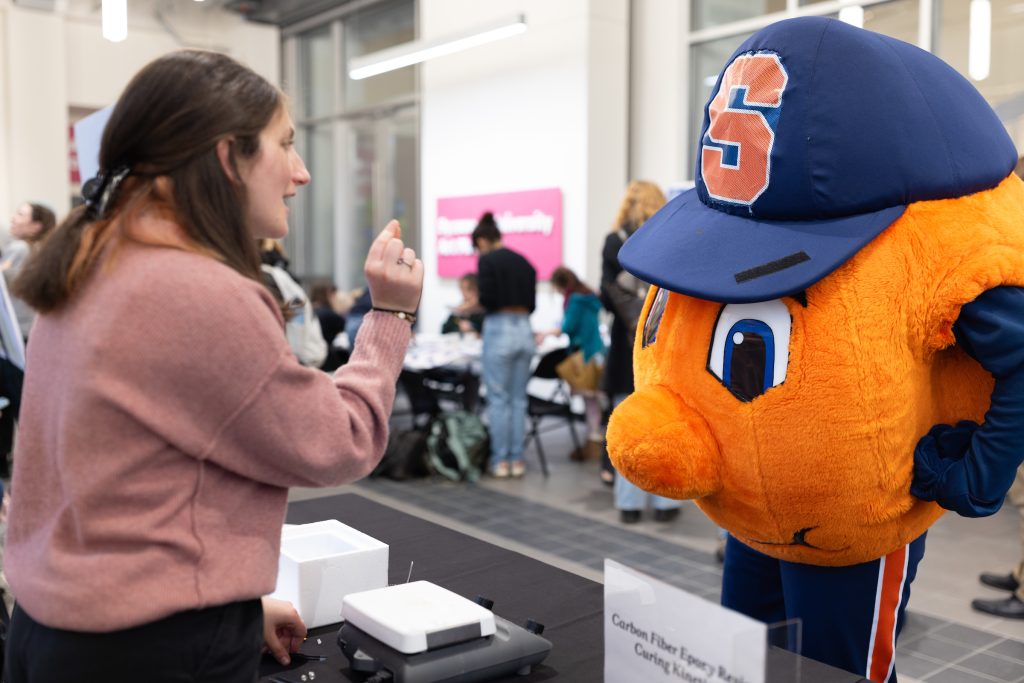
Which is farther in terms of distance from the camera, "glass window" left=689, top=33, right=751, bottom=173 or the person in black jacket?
"glass window" left=689, top=33, right=751, bottom=173

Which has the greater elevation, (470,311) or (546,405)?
(470,311)

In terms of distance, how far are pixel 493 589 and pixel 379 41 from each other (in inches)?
376

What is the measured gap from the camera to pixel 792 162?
1480 millimetres

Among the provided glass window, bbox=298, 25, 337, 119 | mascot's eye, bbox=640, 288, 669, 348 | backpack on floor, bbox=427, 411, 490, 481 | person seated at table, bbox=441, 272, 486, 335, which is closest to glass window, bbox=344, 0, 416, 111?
glass window, bbox=298, 25, 337, 119

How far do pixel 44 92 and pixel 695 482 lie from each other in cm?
993

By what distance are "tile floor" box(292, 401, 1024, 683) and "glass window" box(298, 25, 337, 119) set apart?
22.2 ft

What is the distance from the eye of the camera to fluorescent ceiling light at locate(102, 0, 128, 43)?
265cm

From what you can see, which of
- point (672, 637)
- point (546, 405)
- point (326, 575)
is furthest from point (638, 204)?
point (672, 637)

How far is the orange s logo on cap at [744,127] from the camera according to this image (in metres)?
1.51

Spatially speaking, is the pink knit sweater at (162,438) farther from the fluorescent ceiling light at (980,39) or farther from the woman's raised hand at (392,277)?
the fluorescent ceiling light at (980,39)

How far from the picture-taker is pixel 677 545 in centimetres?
419

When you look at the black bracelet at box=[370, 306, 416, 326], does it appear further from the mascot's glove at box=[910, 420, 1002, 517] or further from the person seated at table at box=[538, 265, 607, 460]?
the person seated at table at box=[538, 265, 607, 460]

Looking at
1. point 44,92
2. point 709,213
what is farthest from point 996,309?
point 44,92

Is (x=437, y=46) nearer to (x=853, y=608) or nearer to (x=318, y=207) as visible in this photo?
(x=318, y=207)
